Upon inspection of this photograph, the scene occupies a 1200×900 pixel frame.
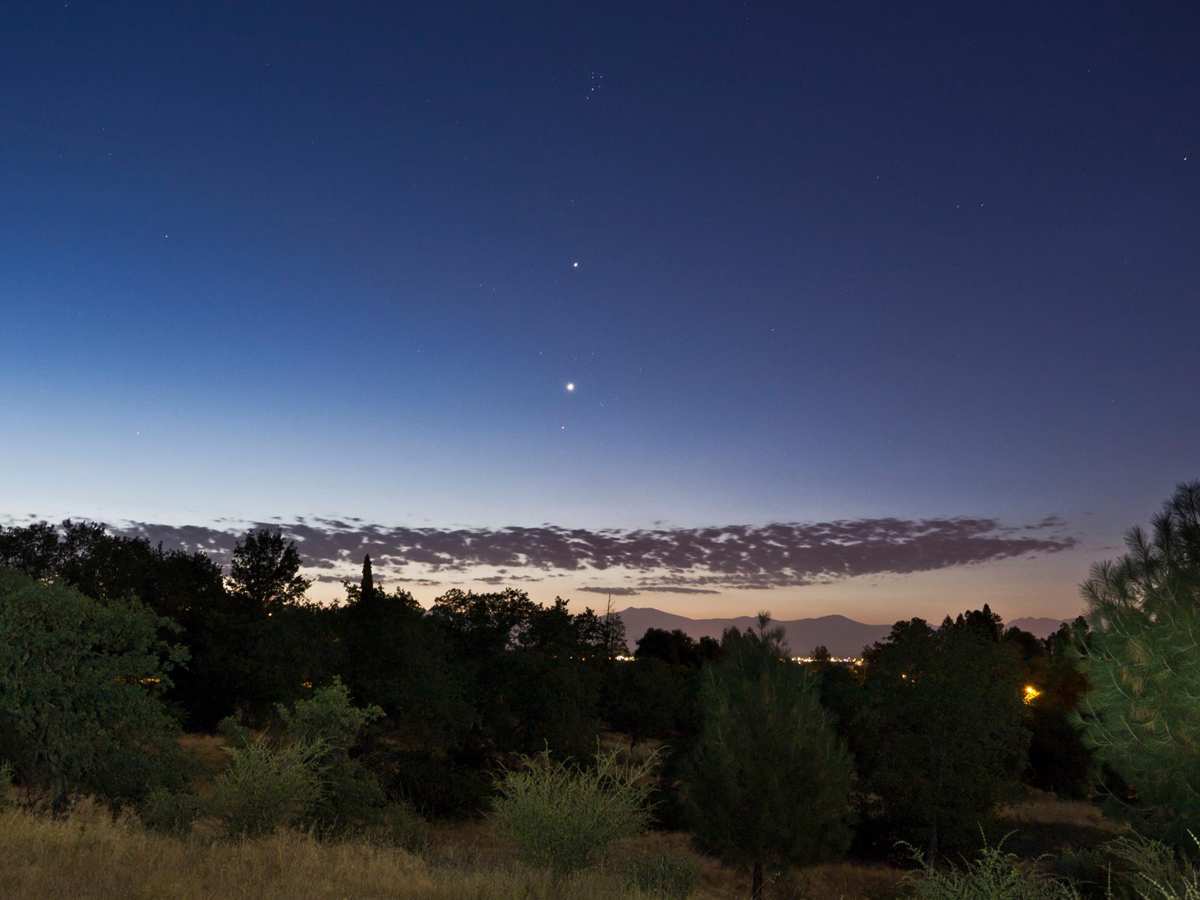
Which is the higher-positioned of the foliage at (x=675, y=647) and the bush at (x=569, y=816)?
the bush at (x=569, y=816)

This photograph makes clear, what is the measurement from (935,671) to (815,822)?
30.3ft

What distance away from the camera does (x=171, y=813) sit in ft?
43.1

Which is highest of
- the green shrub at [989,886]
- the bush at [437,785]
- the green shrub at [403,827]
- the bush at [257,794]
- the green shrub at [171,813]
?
the green shrub at [989,886]

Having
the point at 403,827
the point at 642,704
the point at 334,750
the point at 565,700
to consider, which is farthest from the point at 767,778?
the point at 642,704

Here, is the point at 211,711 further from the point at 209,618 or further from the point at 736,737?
the point at 736,737

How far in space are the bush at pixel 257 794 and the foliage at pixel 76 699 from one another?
4932 mm

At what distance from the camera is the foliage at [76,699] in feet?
51.4

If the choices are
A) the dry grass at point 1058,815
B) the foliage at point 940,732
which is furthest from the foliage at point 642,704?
the foliage at point 940,732

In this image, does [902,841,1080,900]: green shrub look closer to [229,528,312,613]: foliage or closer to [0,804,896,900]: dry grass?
[0,804,896,900]: dry grass

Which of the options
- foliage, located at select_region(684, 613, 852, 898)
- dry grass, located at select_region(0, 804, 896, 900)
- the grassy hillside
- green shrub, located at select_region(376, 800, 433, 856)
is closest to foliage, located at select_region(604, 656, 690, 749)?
foliage, located at select_region(684, 613, 852, 898)

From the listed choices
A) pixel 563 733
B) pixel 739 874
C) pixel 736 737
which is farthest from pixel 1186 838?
pixel 563 733

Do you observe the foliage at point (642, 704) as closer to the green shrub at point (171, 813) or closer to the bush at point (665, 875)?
the green shrub at point (171, 813)

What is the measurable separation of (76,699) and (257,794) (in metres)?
6.78

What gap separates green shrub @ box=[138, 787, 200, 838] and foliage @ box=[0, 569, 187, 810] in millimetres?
3024
